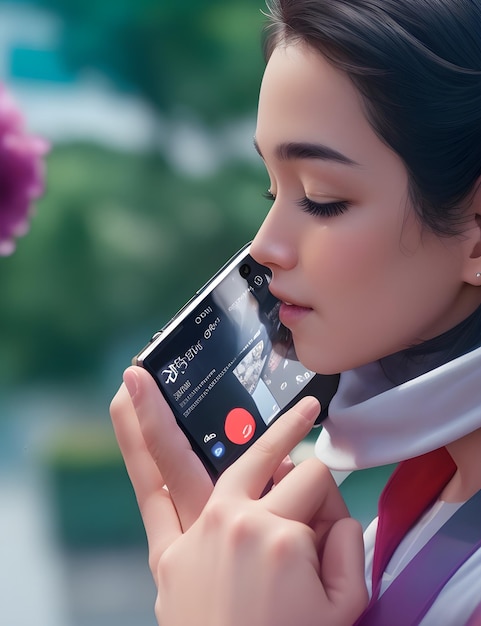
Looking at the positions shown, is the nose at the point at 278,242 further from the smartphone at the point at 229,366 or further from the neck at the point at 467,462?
the neck at the point at 467,462

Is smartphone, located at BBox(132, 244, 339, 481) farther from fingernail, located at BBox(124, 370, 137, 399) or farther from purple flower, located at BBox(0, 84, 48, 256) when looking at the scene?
purple flower, located at BBox(0, 84, 48, 256)

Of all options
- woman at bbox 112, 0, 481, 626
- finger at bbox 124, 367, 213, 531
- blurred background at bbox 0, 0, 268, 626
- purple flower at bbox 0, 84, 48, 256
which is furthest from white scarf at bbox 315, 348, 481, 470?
blurred background at bbox 0, 0, 268, 626

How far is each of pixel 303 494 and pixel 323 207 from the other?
22 cm

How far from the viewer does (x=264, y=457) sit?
68 cm

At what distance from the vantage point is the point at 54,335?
2344 millimetres

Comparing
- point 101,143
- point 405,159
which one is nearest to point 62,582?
point 101,143

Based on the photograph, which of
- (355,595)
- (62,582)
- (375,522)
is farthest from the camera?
(62,582)

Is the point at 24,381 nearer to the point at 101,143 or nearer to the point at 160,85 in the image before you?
the point at 101,143

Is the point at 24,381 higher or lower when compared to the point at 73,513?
higher

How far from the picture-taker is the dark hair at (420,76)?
67 cm

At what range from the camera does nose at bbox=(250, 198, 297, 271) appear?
70 cm

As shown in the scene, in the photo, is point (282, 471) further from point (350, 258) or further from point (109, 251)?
point (109, 251)

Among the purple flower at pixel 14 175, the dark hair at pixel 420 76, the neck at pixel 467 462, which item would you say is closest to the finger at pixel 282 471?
the neck at pixel 467 462

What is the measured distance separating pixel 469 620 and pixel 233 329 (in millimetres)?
304
